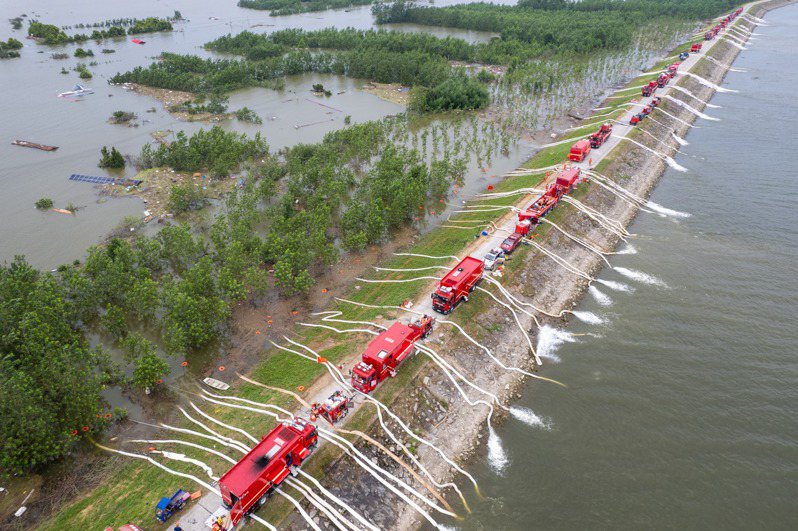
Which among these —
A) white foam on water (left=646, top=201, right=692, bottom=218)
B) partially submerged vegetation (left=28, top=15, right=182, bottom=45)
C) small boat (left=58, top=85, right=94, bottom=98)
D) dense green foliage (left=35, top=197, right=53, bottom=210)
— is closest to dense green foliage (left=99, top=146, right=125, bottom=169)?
dense green foliage (left=35, top=197, right=53, bottom=210)

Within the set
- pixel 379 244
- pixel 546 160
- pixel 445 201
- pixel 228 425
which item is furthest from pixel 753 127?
pixel 228 425

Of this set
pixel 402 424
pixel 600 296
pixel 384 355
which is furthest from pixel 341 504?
pixel 600 296

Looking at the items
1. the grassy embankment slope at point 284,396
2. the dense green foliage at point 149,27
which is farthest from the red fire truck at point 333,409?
the dense green foliage at point 149,27

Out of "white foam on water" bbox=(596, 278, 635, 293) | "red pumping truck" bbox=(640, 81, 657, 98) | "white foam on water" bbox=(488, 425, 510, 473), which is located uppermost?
"red pumping truck" bbox=(640, 81, 657, 98)

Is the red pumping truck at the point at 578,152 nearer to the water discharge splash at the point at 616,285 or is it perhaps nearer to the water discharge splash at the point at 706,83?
the water discharge splash at the point at 616,285

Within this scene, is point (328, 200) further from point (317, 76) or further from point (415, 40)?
point (415, 40)

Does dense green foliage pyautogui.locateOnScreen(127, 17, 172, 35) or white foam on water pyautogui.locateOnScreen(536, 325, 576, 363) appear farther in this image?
dense green foliage pyautogui.locateOnScreen(127, 17, 172, 35)

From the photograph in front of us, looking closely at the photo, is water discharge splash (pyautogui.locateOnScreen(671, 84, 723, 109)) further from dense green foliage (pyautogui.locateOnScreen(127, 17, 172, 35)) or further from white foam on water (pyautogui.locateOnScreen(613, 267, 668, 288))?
dense green foliage (pyautogui.locateOnScreen(127, 17, 172, 35))
